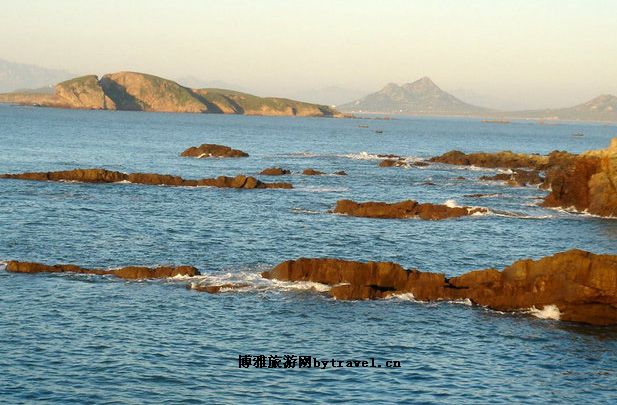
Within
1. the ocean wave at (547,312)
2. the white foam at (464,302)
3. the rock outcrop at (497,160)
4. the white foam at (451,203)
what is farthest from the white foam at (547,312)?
the rock outcrop at (497,160)

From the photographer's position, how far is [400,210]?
239 feet

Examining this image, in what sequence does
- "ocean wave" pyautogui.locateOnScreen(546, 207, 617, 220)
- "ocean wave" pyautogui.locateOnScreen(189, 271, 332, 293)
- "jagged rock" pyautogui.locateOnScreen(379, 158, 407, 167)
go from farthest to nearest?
1. "jagged rock" pyautogui.locateOnScreen(379, 158, 407, 167)
2. "ocean wave" pyautogui.locateOnScreen(546, 207, 617, 220)
3. "ocean wave" pyautogui.locateOnScreen(189, 271, 332, 293)

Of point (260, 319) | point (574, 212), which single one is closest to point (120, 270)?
point (260, 319)

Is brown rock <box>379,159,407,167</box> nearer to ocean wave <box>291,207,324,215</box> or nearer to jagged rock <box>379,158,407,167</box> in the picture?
jagged rock <box>379,158,407,167</box>

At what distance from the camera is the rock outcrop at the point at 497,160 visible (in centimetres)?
13362

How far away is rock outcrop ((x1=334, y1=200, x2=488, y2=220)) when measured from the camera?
72188 millimetres

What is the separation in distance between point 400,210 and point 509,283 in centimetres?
3078

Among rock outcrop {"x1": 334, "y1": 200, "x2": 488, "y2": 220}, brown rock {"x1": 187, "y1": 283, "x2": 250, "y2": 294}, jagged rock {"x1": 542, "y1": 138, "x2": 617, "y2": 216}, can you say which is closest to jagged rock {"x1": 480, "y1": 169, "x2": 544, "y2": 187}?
jagged rock {"x1": 542, "y1": 138, "x2": 617, "y2": 216}

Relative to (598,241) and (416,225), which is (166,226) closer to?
(416,225)

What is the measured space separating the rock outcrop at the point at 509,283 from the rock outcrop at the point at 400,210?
27548mm

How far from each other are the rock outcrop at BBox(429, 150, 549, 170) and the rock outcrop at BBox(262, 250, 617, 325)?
9107cm

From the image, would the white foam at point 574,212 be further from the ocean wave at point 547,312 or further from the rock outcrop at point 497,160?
the rock outcrop at point 497,160

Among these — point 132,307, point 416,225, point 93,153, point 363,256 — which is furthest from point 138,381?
point 93,153

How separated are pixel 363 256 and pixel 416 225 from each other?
48.8 ft
